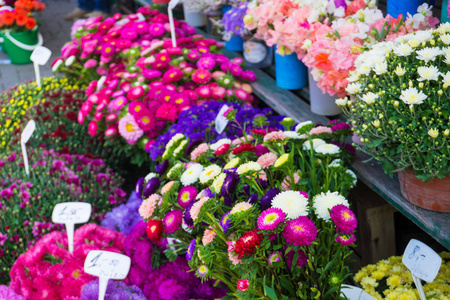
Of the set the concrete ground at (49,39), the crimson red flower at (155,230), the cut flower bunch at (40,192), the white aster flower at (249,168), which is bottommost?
the concrete ground at (49,39)

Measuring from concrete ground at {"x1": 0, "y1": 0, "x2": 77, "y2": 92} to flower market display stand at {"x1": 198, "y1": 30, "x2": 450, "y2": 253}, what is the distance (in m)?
3.58

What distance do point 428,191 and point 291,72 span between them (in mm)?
1283

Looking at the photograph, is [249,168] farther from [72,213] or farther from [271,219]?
[72,213]

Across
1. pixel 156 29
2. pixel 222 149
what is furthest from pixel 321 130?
pixel 156 29

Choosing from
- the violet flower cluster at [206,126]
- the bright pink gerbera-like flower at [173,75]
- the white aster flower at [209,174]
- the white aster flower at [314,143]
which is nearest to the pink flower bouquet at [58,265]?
the violet flower cluster at [206,126]

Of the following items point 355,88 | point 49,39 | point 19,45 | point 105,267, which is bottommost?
point 49,39

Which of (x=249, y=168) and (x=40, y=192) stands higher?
(x=249, y=168)

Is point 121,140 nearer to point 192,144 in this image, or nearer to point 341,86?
point 192,144

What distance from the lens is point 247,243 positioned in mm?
1127

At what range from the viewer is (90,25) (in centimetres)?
387

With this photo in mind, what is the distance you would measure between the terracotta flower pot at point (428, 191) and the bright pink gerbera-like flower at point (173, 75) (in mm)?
1557

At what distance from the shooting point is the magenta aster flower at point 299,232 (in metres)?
1.08

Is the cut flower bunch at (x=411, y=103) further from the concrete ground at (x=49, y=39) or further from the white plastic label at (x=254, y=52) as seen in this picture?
the concrete ground at (x=49, y=39)

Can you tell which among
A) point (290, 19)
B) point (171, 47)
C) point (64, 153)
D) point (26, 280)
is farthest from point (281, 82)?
point (26, 280)
